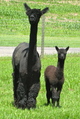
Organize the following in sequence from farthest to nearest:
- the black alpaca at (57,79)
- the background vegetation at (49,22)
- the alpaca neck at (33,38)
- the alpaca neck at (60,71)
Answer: the background vegetation at (49,22) → the alpaca neck at (60,71) → the black alpaca at (57,79) → the alpaca neck at (33,38)

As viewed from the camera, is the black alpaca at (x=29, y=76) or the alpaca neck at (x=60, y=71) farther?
the alpaca neck at (x=60, y=71)

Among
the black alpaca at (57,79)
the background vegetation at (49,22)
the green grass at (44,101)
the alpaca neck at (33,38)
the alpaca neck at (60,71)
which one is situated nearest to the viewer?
the green grass at (44,101)

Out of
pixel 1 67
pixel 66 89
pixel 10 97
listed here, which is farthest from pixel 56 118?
pixel 1 67

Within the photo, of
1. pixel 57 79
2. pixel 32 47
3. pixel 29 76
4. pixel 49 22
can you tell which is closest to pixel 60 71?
pixel 57 79

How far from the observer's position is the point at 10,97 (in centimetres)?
1055

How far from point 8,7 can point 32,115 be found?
43616 millimetres

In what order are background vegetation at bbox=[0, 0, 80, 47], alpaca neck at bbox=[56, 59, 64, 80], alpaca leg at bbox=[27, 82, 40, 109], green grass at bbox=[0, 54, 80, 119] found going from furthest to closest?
→ background vegetation at bbox=[0, 0, 80, 47] < alpaca neck at bbox=[56, 59, 64, 80] < alpaca leg at bbox=[27, 82, 40, 109] < green grass at bbox=[0, 54, 80, 119]

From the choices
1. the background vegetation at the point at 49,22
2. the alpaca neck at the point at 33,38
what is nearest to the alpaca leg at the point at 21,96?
the alpaca neck at the point at 33,38

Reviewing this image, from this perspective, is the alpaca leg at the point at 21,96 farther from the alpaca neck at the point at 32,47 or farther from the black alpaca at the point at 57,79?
the black alpaca at the point at 57,79

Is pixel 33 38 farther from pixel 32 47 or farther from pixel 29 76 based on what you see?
pixel 29 76

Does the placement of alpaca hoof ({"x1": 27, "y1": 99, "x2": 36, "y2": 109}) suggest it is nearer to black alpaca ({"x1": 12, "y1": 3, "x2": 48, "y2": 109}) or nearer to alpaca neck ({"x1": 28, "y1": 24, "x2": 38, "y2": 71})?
black alpaca ({"x1": 12, "y1": 3, "x2": 48, "y2": 109})

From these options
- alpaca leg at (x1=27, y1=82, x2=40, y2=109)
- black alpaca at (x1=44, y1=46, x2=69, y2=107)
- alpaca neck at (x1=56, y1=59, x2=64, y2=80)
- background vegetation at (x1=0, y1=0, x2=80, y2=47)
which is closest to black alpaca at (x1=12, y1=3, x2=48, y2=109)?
alpaca leg at (x1=27, y1=82, x2=40, y2=109)

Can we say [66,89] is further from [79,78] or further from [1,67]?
[1,67]

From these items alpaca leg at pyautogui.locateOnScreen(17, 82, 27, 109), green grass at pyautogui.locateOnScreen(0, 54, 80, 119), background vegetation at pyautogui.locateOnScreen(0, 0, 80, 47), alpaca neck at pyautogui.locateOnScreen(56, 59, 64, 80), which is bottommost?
background vegetation at pyautogui.locateOnScreen(0, 0, 80, 47)
